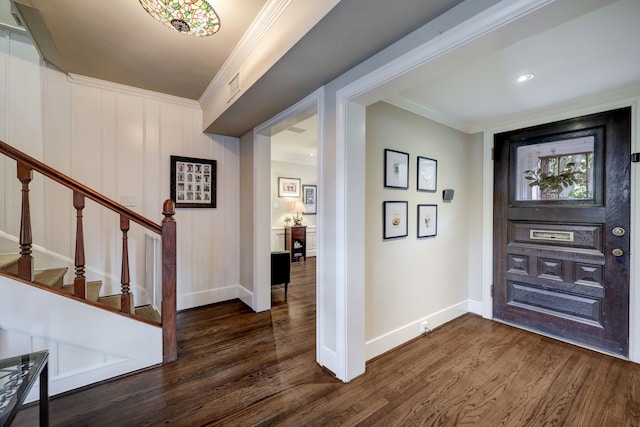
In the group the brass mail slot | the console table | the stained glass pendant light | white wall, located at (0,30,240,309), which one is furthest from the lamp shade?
the console table

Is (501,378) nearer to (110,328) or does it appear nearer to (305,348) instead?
(305,348)

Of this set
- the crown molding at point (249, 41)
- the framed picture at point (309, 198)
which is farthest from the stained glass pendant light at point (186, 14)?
the framed picture at point (309, 198)

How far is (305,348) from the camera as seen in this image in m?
2.29

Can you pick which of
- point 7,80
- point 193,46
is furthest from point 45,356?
point 7,80

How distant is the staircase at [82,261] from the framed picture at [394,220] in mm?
1733

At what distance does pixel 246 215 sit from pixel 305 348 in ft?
5.64

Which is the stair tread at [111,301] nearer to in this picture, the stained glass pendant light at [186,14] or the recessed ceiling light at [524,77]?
the stained glass pendant light at [186,14]

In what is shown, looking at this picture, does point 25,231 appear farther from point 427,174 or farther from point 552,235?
point 552,235

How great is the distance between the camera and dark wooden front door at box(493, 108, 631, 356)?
2199mm

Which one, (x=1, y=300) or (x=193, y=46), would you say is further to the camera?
(x=193, y=46)

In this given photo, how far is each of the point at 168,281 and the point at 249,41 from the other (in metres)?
1.90

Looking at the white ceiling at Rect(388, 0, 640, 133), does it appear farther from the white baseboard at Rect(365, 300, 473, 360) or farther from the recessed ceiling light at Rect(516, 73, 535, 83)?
the white baseboard at Rect(365, 300, 473, 360)

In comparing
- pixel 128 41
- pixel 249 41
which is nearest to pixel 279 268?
pixel 249 41

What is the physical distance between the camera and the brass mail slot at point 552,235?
2.46 m
